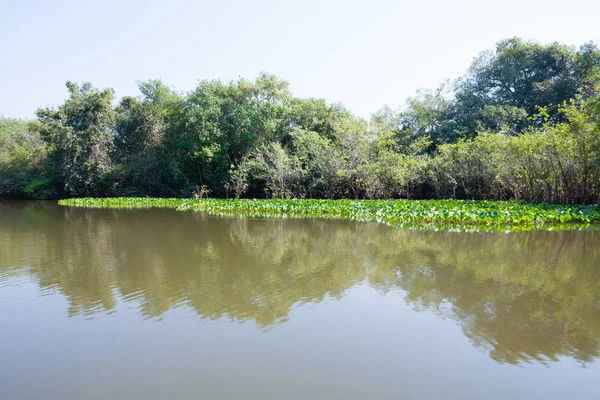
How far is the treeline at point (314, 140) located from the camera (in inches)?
915

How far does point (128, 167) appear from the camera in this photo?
32.7 m

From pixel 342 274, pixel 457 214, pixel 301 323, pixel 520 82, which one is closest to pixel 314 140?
pixel 457 214

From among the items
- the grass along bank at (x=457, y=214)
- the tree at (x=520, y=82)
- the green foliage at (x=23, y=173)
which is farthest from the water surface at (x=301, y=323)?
the green foliage at (x=23, y=173)

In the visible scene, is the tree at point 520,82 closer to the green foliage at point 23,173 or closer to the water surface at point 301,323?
the water surface at point 301,323

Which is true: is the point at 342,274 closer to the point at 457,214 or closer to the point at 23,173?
the point at 457,214

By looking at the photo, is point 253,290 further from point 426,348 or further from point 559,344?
point 559,344

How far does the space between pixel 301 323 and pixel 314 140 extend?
2214 centimetres

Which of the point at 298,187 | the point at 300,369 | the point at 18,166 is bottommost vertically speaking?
the point at 300,369

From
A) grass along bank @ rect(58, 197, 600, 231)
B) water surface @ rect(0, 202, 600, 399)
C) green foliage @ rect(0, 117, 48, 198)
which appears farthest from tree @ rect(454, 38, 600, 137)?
green foliage @ rect(0, 117, 48, 198)

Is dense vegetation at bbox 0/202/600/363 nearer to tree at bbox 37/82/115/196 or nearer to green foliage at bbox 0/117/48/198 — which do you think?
tree at bbox 37/82/115/196

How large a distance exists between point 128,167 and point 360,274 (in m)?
29.8

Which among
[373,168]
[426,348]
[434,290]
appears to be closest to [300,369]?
[426,348]

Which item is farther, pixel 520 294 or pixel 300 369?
pixel 520 294

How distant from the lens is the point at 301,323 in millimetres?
5027
